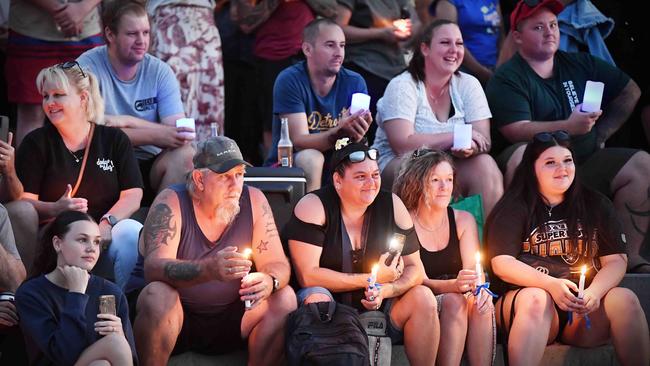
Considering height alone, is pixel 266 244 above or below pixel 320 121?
below

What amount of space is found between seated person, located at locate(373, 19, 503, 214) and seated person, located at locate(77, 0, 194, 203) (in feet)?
4.15

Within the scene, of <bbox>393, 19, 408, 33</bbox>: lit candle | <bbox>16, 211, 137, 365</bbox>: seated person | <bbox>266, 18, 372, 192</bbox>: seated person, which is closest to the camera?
<bbox>16, 211, 137, 365</bbox>: seated person

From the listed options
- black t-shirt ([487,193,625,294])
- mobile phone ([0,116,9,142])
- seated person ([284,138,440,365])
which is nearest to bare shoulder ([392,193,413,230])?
seated person ([284,138,440,365])

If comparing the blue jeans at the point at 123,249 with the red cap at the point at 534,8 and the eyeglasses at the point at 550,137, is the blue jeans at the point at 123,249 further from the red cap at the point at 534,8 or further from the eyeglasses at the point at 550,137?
the red cap at the point at 534,8

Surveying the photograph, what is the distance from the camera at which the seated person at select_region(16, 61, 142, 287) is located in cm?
647

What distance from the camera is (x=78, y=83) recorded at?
21.6ft

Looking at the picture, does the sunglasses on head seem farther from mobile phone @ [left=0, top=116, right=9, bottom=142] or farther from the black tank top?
mobile phone @ [left=0, top=116, right=9, bottom=142]

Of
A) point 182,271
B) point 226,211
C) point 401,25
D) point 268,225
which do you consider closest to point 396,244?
point 268,225

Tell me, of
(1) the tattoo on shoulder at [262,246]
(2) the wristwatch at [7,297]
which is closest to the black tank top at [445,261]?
(1) the tattoo on shoulder at [262,246]

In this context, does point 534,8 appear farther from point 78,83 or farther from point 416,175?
point 78,83

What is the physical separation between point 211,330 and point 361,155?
1151 millimetres

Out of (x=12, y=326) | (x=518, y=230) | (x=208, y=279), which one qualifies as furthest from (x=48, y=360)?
(x=518, y=230)

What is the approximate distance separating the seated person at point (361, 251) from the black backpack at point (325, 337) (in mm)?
170

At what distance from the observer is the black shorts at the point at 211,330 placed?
5.86 m
